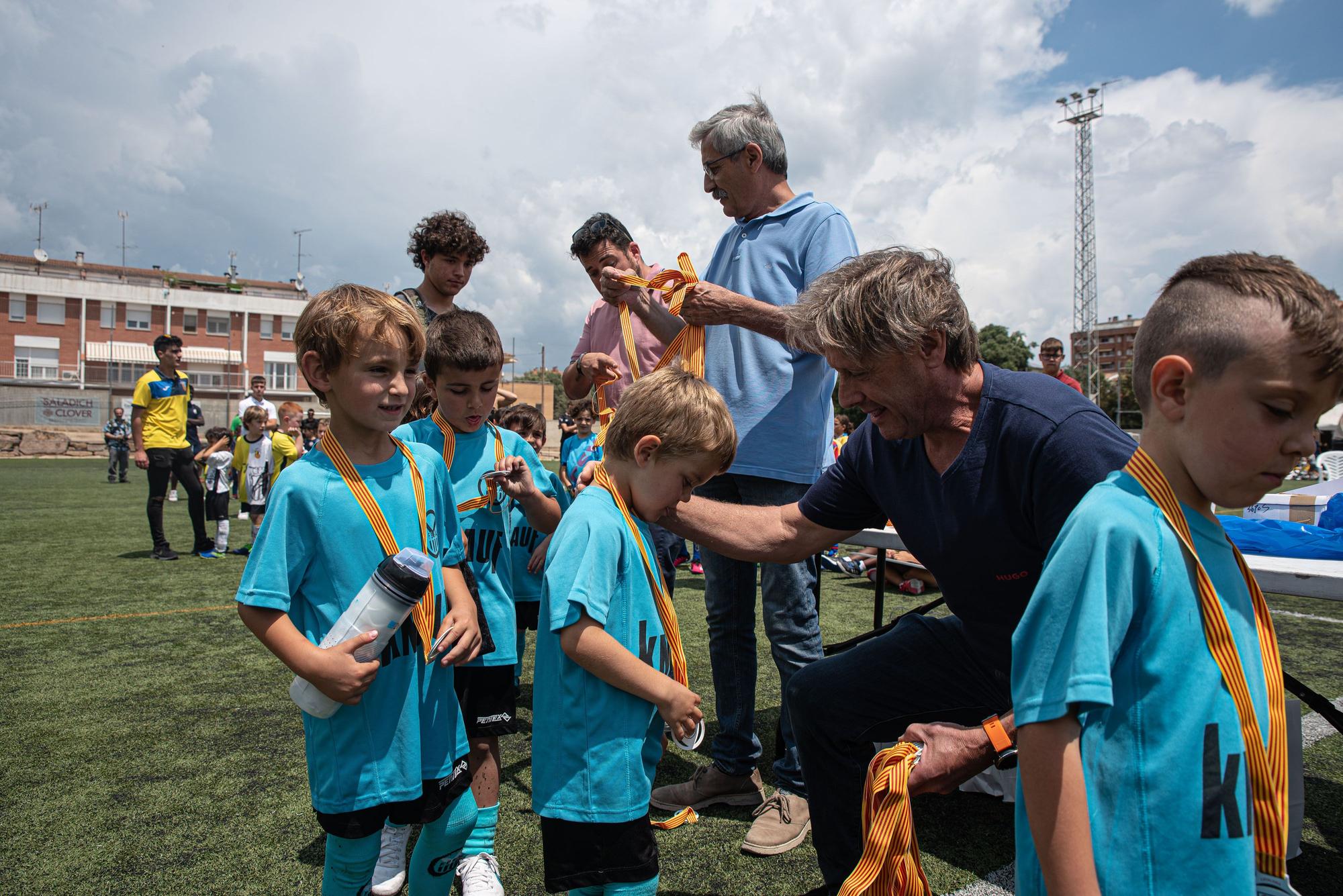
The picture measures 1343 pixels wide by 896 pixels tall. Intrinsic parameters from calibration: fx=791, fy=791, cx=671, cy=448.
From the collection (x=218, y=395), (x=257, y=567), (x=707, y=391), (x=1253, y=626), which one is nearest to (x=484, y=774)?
(x=257, y=567)

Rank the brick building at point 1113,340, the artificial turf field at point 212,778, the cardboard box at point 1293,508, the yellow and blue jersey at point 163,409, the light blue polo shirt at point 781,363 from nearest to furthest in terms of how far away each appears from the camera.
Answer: the artificial turf field at point 212,778
the light blue polo shirt at point 781,363
the cardboard box at point 1293,508
the yellow and blue jersey at point 163,409
the brick building at point 1113,340

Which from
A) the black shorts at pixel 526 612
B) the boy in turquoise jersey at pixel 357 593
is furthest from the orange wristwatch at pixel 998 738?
the black shorts at pixel 526 612

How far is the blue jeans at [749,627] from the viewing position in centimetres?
299

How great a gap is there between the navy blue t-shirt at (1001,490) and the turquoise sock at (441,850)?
5.02ft

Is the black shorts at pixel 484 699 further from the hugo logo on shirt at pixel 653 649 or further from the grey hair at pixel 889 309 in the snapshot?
the grey hair at pixel 889 309

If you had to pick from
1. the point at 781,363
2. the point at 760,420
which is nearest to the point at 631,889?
the point at 760,420

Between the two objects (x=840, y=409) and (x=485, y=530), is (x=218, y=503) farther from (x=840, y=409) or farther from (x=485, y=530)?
(x=485, y=530)

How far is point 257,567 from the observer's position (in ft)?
6.01

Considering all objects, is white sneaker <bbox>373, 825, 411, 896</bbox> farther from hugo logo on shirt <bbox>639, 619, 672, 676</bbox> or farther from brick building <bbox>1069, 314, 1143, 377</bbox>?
brick building <bbox>1069, 314, 1143, 377</bbox>

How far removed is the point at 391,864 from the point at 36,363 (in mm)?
72377

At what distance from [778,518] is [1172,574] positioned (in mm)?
1531

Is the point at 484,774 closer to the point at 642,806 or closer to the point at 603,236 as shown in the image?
the point at 642,806

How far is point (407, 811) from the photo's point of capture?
2055 mm

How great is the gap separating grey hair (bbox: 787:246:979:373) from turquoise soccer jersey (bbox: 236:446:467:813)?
4.03ft
